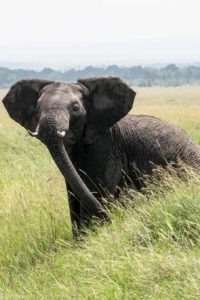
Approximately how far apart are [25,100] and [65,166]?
123 centimetres

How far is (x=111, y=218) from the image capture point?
20.4ft

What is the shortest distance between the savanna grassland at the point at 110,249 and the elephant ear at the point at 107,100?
77 centimetres

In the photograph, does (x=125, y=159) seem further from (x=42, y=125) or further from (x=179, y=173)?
(x=42, y=125)

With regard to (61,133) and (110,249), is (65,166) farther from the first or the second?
(110,249)

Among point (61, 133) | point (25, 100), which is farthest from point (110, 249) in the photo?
point (25, 100)

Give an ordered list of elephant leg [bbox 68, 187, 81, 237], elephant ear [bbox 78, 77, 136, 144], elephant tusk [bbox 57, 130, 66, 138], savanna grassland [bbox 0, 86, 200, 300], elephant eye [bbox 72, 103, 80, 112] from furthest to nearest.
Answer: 1. elephant leg [bbox 68, 187, 81, 237]
2. elephant ear [bbox 78, 77, 136, 144]
3. elephant eye [bbox 72, 103, 80, 112]
4. elephant tusk [bbox 57, 130, 66, 138]
5. savanna grassland [bbox 0, 86, 200, 300]

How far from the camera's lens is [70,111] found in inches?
241

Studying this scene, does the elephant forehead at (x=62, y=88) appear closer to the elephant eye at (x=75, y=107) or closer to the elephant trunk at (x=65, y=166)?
the elephant eye at (x=75, y=107)

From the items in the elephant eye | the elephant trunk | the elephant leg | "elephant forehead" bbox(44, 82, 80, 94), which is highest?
"elephant forehead" bbox(44, 82, 80, 94)

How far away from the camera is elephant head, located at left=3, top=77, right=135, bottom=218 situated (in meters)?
5.81

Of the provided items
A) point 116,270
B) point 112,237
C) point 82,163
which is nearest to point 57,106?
point 82,163

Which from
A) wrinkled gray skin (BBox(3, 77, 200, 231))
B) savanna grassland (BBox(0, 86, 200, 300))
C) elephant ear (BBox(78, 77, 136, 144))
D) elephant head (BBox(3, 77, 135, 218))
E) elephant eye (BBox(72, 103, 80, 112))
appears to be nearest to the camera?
savanna grassland (BBox(0, 86, 200, 300))

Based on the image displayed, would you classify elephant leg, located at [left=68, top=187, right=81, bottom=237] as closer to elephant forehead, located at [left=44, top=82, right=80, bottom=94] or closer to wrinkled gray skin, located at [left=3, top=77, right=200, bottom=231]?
wrinkled gray skin, located at [left=3, top=77, right=200, bottom=231]

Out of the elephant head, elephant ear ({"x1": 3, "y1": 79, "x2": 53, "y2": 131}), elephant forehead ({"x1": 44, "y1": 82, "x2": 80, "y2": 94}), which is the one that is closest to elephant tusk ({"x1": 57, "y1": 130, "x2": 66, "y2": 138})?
the elephant head
